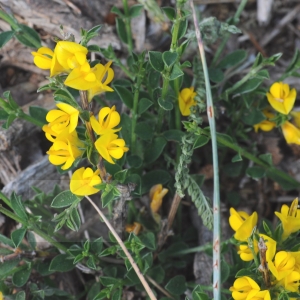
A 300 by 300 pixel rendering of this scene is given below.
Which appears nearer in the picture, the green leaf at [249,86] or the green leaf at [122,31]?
the green leaf at [249,86]

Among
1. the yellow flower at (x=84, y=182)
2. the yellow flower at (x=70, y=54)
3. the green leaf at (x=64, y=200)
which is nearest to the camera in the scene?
the yellow flower at (x=70, y=54)

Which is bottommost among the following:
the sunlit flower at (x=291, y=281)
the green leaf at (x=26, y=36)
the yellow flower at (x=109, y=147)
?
the sunlit flower at (x=291, y=281)

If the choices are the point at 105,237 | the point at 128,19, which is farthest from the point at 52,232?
the point at 128,19

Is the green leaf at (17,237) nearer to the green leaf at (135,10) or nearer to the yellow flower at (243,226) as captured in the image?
the yellow flower at (243,226)

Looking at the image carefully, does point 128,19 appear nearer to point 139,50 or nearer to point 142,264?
point 139,50

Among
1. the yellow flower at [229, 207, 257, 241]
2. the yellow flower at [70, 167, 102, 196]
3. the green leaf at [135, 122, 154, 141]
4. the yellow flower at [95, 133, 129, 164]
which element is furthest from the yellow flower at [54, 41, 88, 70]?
the yellow flower at [229, 207, 257, 241]

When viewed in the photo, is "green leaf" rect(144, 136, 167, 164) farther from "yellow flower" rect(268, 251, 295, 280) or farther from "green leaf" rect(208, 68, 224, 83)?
"yellow flower" rect(268, 251, 295, 280)

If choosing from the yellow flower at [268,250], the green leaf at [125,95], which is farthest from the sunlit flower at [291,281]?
the green leaf at [125,95]
